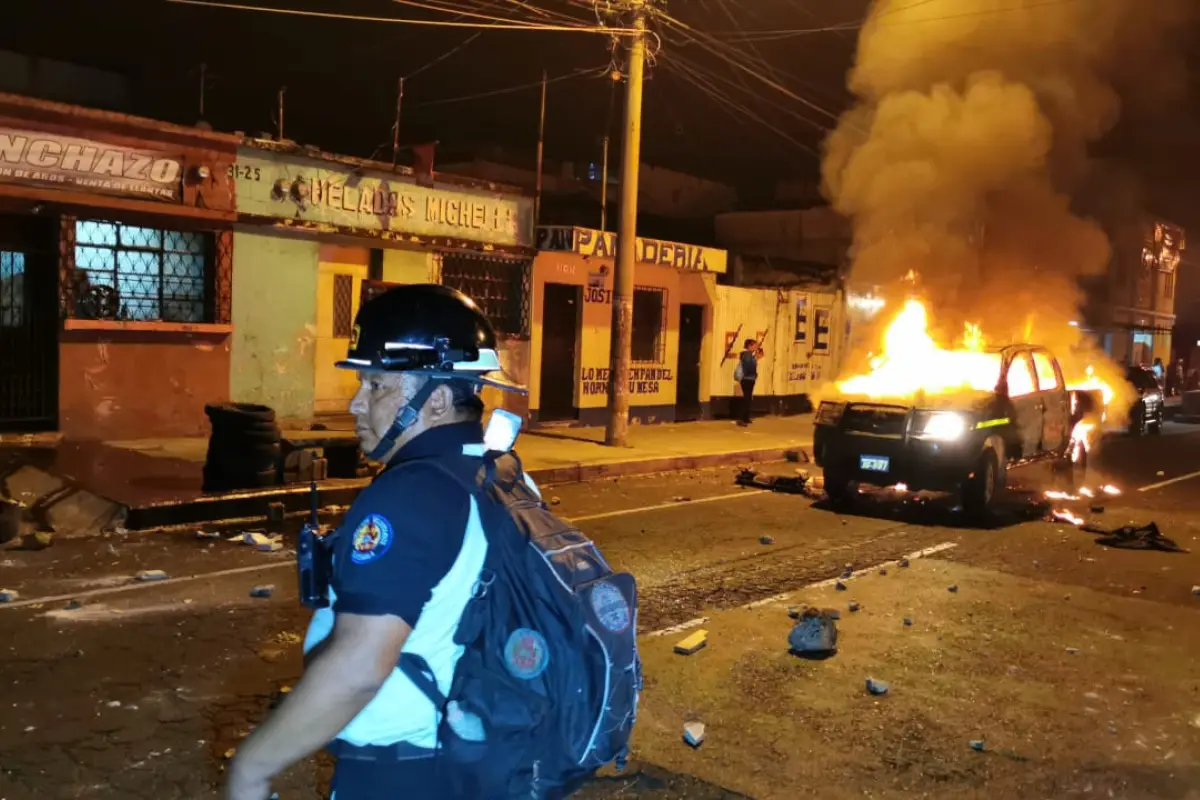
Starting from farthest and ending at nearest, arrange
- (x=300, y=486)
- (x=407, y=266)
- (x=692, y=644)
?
(x=407, y=266)
(x=300, y=486)
(x=692, y=644)

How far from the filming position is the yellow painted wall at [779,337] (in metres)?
21.4

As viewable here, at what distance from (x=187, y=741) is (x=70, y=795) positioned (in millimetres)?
592

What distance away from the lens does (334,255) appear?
15.8 m

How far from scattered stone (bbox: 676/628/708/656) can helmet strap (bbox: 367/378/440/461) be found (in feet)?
14.0

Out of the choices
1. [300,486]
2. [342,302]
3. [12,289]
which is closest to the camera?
[300,486]

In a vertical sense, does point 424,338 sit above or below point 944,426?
above

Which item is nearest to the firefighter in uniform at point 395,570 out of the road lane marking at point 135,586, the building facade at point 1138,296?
the road lane marking at point 135,586

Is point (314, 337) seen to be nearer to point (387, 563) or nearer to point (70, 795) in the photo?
point (70, 795)

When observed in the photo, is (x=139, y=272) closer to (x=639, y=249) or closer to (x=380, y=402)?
(x=639, y=249)

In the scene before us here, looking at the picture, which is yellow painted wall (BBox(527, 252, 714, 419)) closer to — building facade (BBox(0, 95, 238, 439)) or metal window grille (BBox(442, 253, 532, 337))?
metal window grille (BBox(442, 253, 532, 337))

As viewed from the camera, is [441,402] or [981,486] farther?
[981,486]

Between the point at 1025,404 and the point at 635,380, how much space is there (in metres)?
8.45

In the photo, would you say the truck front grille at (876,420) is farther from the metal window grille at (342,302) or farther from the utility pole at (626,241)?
the metal window grille at (342,302)

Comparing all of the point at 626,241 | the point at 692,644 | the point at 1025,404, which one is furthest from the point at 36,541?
the point at 1025,404
